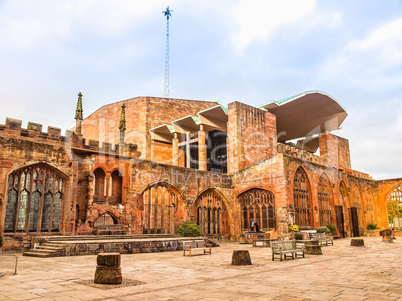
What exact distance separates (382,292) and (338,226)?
67.0ft

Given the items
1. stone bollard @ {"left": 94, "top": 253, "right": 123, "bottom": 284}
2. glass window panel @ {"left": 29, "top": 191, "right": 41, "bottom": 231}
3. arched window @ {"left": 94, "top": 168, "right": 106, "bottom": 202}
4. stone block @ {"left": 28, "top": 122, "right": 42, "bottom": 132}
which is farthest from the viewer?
arched window @ {"left": 94, "top": 168, "right": 106, "bottom": 202}

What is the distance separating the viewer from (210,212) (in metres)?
22.4

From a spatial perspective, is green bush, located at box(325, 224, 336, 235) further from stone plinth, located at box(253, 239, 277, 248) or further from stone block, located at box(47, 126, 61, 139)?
stone block, located at box(47, 126, 61, 139)

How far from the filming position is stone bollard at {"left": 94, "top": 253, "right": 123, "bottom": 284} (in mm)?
6546

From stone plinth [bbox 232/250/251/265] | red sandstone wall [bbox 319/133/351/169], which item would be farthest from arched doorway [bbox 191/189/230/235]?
red sandstone wall [bbox 319/133/351/169]

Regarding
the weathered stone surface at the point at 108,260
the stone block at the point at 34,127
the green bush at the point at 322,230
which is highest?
the stone block at the point at 34,127

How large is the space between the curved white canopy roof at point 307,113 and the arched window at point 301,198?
6.88 metres

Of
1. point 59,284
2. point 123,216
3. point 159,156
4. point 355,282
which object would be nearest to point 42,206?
point 123,216

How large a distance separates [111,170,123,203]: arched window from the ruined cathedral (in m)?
0.05

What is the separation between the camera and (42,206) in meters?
15.1

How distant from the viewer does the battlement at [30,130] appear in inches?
597

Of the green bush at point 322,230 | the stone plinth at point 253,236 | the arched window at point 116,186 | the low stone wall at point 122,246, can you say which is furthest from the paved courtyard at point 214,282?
the green bush at point 322,230

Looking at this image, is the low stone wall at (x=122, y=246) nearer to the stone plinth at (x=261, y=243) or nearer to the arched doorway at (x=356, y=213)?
the stone plinth at (x=261, y=243)

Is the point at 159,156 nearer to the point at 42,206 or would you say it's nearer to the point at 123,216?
the point at 123,216
